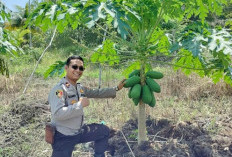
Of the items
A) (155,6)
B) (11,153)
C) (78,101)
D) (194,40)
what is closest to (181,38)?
(194,40)

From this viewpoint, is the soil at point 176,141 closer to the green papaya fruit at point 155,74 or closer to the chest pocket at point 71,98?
the green papaya fruit at point 155,74

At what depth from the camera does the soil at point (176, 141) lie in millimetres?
3281

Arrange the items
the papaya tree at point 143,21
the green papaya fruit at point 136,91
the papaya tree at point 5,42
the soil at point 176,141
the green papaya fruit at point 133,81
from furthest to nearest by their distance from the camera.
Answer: the soil at point 176,141 → the green papaya fruit at point 133,81 → the green papaya fruit at point 136,91 → the papaya tree at point 5,42 → the papaya tree at point 143,21

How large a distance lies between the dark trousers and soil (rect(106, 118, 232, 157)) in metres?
0.36

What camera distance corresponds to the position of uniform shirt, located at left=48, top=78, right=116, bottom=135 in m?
2.62

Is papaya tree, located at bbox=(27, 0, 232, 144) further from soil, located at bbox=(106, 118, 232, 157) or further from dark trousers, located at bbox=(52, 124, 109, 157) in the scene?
dark trousers, located at bbox=(52, 124, 109, 157)

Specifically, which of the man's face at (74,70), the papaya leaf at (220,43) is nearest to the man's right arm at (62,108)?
the man's face at (74,70)

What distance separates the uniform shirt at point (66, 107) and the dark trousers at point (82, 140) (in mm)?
67

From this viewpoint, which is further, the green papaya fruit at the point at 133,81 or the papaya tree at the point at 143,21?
the green papaya fruit at the point at 133,81

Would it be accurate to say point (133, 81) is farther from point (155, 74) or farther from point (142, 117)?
point (142, 117)

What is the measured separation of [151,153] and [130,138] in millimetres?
515

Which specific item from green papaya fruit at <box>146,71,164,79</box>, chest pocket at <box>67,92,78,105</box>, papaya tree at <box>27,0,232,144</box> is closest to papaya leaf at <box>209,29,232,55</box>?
papaya tree at <box>27,0,232,144</box>

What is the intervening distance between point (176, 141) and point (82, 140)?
112 cm

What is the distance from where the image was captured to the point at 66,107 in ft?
8.62
